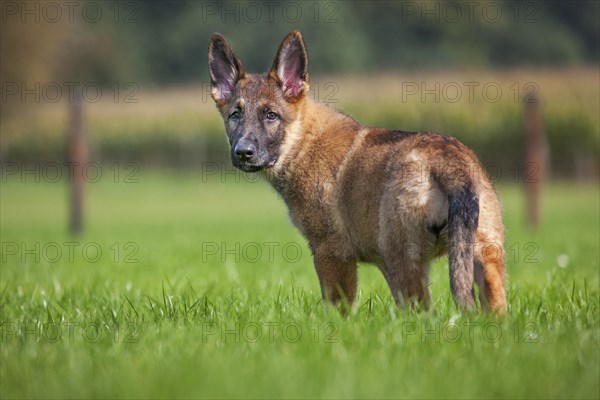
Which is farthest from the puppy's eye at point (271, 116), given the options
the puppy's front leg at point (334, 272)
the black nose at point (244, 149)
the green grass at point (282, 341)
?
the green grass at point (282, 341)

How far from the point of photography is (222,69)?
6.53 meters

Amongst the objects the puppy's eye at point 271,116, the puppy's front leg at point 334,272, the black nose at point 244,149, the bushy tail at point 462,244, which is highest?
the puppy's eye at point 271,116

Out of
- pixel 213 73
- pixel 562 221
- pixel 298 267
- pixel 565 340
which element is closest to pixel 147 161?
pixel 562 221

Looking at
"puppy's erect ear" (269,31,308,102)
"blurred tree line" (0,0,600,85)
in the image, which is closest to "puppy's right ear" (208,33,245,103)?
"puppy's erect ear" (269,31,308,102)

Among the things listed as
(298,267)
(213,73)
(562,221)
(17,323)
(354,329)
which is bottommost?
(562,221)

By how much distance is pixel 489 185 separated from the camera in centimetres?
484

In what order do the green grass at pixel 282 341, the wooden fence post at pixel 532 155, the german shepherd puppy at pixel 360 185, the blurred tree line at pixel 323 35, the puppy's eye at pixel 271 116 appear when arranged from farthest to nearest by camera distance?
the blurred tree line at pixel 323 35, the wooden fence post at pixel 532 155, the puppy's eye at pixel 271 116, the german shepherd puppy at pixel 360 185, the green grass at pixel 282 341

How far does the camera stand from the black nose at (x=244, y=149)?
19.1 ft

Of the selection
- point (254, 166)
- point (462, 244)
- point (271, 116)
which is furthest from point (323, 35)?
point (462, 244)

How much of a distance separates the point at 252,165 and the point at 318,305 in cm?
129

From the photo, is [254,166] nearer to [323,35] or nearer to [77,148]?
[77,148]

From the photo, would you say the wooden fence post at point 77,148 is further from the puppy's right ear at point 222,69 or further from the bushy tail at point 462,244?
the bushy tail at point 462,244

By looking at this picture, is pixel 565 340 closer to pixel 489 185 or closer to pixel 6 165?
pixel 489 185

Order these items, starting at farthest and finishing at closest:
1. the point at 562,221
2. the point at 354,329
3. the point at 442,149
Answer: the point at 562,221 < the point at 442,149 < the point at 354,329
